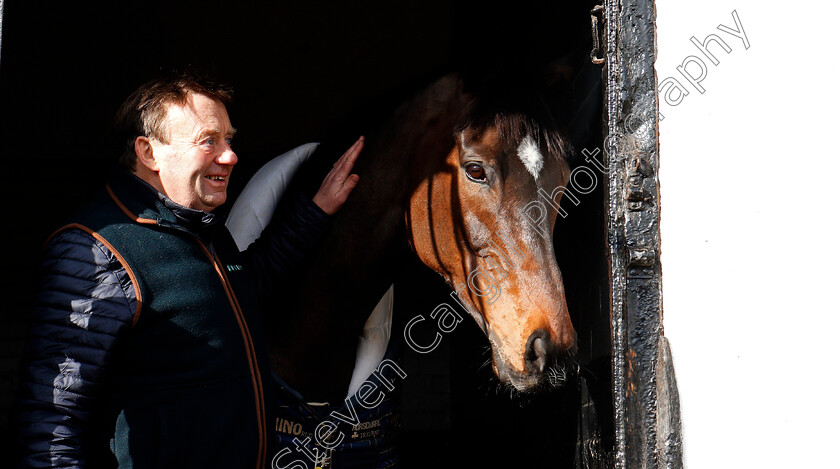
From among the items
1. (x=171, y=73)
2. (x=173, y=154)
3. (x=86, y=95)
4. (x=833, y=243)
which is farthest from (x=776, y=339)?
(x=86, y=95)

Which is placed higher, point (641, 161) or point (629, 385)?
point (641, 161)

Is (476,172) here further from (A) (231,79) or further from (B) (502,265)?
(A) (231,79)

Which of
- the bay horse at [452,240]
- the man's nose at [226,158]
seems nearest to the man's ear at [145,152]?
the man's nose at [226,158]

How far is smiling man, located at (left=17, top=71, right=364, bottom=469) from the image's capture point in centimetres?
126

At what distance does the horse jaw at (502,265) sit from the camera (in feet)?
5.60

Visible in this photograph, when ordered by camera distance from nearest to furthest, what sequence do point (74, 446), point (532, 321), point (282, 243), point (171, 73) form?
point (74, 446)
point (171, 73)
point (532, 321)
point (282, 243)

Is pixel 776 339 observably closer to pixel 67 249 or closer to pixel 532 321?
pixel 532 321

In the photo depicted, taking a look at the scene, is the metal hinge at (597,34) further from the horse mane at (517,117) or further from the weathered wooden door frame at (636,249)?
the horse mane at (517,117)

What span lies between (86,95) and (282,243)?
294 centimetres

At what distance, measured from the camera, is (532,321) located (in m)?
1.73

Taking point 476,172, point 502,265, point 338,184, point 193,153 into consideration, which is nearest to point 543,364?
point 502,265

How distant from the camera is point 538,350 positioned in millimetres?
1695

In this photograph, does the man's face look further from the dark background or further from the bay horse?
the dark background

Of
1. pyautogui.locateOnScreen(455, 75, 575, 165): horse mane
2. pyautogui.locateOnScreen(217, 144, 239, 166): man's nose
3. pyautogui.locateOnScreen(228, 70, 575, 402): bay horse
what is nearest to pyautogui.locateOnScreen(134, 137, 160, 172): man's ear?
pyautogui.locateOnScreen(217, 144, 239, 166): man's nose
